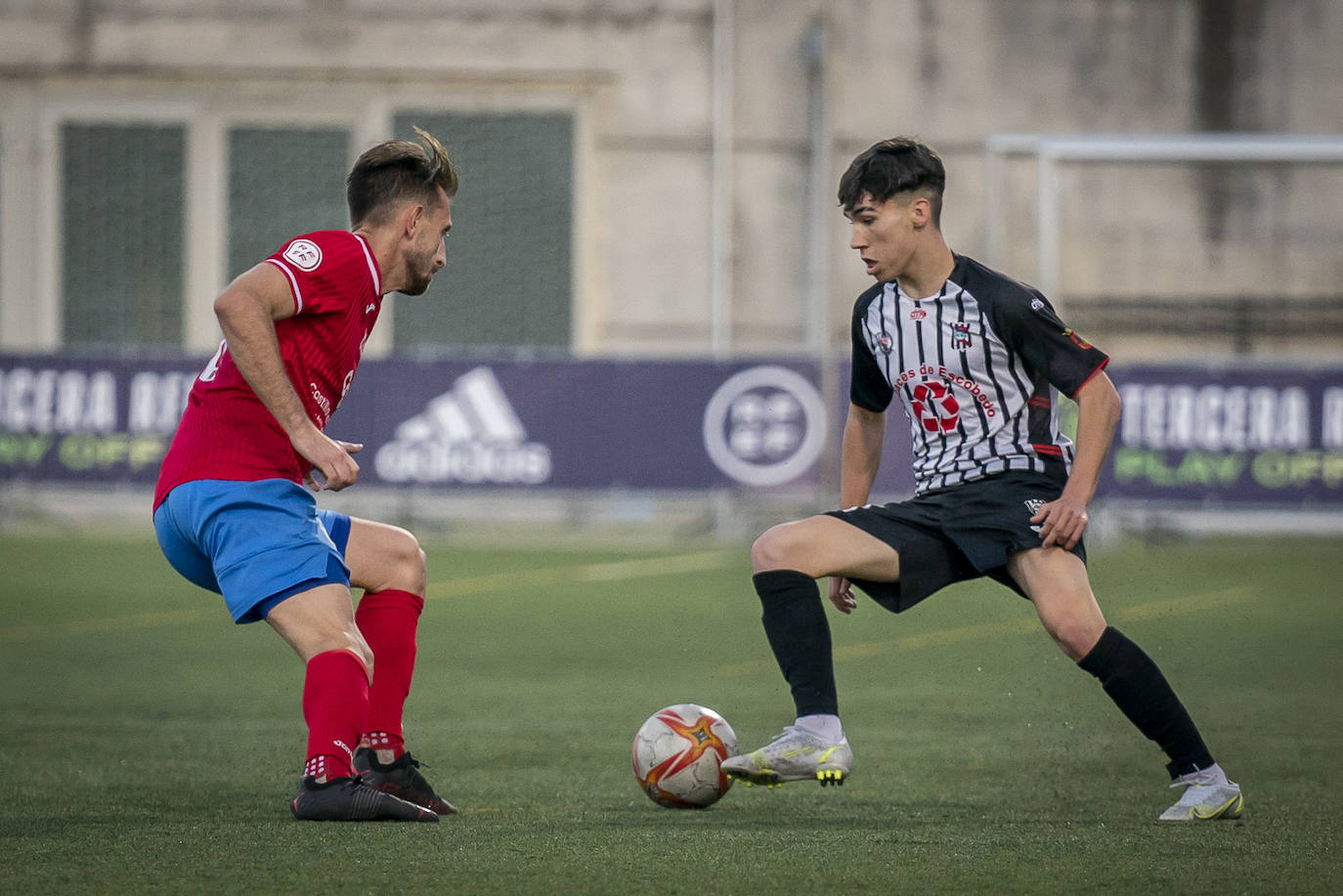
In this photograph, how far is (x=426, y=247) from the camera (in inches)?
180

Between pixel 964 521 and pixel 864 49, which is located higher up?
pixel 864 49

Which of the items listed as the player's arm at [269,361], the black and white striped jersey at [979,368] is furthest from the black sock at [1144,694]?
the player's arm at [269,361]

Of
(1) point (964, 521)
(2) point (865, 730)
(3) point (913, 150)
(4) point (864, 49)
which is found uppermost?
(4) point (864, 49)

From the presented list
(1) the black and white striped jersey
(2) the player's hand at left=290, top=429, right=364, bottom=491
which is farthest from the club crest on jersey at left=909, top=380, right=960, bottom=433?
(2) the player's hand at left=290, top=429, right=364, bottom=491

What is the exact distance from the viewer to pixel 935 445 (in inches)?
193

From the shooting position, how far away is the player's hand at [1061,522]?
457 centimetres

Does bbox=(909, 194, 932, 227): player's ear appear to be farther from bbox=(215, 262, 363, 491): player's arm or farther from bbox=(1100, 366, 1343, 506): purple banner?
bbox=(1100, 366, 1343, 506): purple banner

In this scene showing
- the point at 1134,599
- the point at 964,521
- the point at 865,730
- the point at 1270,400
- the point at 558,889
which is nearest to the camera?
the point at 558,889

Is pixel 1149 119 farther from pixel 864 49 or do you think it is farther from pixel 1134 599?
pixel 1134 599

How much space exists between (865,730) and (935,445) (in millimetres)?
1738

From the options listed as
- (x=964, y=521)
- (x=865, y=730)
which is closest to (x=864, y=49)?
(x=865, y=730)

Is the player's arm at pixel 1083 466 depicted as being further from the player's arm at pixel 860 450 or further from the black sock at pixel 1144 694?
the player's arm at pixel 860 450

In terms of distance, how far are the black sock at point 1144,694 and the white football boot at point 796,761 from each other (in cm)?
69

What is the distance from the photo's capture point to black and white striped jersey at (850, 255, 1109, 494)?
185 inches
